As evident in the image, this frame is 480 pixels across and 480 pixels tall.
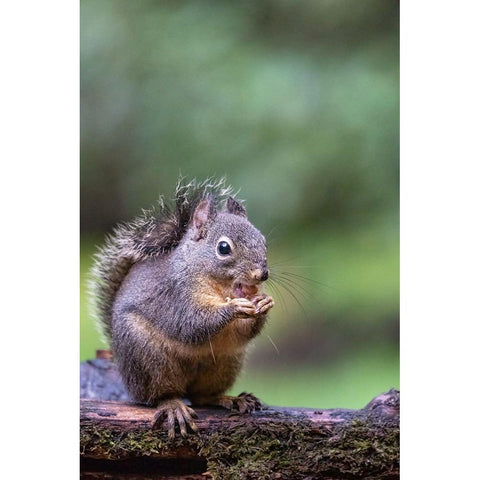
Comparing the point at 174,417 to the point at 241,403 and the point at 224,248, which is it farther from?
the point at 224,248

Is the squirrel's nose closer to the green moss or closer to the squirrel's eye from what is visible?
the squirrel's eye

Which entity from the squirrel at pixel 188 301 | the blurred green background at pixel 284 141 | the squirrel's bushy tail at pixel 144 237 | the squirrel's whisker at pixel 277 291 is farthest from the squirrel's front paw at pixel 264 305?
the squirrel's bushy tail at pixel 144 237

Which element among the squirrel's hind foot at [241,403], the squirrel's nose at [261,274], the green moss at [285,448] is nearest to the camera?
the squirrel's nose at [261,274]

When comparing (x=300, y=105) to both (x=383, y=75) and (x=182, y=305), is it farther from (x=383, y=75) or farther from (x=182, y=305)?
(x=182, y=305)

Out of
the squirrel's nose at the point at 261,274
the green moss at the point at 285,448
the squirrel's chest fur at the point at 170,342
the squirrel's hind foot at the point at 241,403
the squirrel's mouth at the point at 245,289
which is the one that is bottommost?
the green moss at the point at 285,448

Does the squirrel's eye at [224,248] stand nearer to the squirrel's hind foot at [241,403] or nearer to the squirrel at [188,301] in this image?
the squirrel at [188,301]

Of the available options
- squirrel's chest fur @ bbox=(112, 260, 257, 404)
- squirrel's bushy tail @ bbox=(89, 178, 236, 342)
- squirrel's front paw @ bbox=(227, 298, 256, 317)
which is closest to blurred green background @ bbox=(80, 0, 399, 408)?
squirrel's bushy tail @ bbox=(89, 178, 236, 342)
